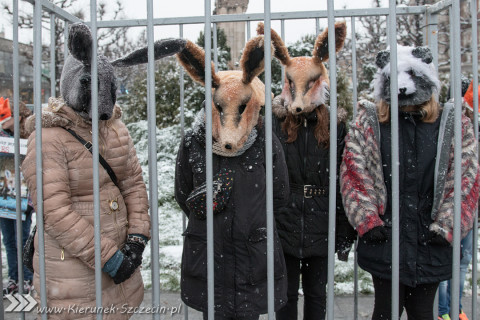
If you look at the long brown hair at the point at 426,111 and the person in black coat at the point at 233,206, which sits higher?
the long brown hair at the point at 426,111

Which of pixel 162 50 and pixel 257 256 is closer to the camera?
pixel 162 50

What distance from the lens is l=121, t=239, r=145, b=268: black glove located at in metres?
2.01

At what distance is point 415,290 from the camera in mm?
2150

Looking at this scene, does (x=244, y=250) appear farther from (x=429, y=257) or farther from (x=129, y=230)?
(x=429, y=257)

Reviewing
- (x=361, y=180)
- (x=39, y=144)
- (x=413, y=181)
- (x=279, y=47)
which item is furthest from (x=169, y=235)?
(x=39, y=144)

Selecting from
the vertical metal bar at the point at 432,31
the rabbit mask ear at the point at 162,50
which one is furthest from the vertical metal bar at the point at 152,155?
the vertical metal bar at the point at 432,31

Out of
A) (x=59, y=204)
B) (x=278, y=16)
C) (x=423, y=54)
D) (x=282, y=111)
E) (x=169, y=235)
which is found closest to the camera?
(x=59, y=204)

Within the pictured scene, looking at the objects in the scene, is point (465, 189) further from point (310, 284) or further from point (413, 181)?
point (310, 284)

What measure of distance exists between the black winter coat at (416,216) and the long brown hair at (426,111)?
0.07 metres

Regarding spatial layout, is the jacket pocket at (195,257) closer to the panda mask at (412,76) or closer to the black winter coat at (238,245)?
the black winter coat at (238,245)

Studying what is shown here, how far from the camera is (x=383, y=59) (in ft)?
7.00

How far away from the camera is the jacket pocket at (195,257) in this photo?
6.72ft

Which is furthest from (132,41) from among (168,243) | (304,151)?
(304,151)

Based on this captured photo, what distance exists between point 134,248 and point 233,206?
551mm
